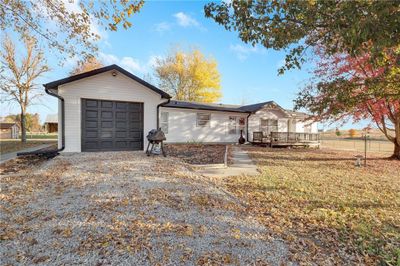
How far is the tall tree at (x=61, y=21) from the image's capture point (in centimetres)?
661

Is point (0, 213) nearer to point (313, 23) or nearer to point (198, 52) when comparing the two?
point (313, 23)

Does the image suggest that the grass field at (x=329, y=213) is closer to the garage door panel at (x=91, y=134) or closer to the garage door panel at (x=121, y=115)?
the garage door panel at (x=121, y=115)

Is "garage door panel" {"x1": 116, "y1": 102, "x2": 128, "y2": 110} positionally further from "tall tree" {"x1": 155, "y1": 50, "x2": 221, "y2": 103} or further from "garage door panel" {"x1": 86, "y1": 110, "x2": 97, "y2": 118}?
"tall tree" {"x1": 155, "y1": 50, "x2": 221, "y2": 103}

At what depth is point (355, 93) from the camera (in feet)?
32.5

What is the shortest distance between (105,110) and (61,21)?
3.96m

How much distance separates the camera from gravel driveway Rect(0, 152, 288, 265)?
8.93 feet

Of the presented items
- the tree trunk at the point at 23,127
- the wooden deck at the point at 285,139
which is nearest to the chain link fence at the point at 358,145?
the wooden deck at the point at 285,139

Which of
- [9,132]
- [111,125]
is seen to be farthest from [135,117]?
[9,132]

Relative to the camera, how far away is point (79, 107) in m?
9.84

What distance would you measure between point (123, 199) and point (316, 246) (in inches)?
136

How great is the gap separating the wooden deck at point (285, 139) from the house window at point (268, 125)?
2.26 metres

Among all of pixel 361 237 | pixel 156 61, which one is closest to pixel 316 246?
pixel 361 237

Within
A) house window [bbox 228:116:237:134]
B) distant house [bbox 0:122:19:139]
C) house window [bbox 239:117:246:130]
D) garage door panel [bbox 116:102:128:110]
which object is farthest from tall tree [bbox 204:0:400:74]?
distant house [bbox 0:122:19:139]

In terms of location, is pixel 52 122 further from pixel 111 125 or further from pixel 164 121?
pixel 111 125
